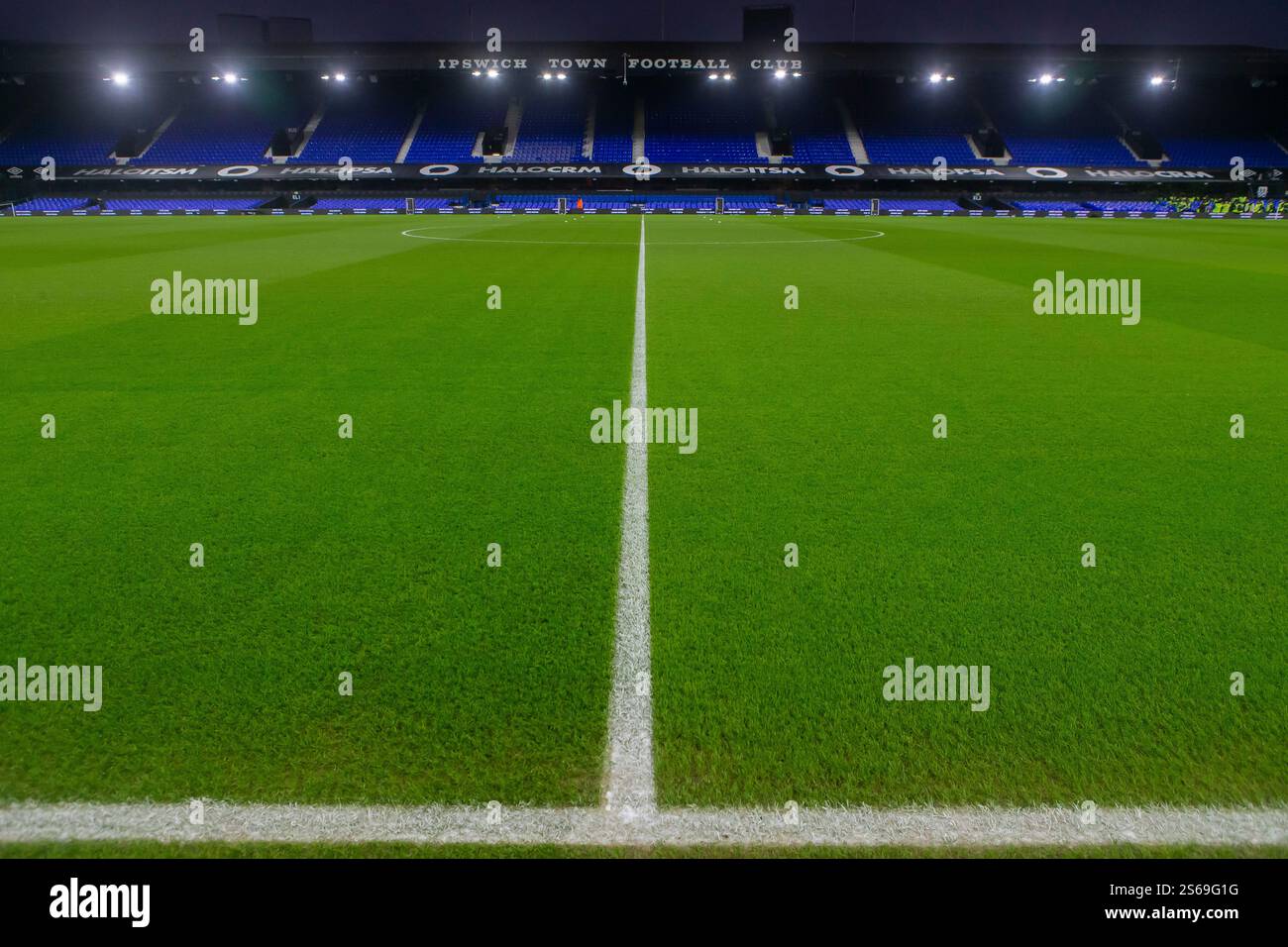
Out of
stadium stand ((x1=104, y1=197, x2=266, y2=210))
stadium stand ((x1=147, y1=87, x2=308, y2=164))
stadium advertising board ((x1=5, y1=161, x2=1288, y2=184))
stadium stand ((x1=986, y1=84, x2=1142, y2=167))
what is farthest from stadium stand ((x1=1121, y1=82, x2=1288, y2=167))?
stadium stand ((x1=147, y1=87, x2=308, y2=164))

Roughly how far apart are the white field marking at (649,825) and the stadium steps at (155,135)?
6057 centimetres

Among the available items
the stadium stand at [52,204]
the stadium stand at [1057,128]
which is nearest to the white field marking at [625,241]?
the stadium stand at [52,204]

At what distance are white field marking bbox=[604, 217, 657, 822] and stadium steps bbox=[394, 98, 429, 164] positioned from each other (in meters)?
53.8

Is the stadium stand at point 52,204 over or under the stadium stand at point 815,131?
under

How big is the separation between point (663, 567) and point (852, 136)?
57793mm

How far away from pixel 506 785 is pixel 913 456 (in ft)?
11.2

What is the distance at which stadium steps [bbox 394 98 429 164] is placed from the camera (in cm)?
5184

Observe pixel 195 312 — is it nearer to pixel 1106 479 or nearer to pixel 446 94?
pixel 1106 479

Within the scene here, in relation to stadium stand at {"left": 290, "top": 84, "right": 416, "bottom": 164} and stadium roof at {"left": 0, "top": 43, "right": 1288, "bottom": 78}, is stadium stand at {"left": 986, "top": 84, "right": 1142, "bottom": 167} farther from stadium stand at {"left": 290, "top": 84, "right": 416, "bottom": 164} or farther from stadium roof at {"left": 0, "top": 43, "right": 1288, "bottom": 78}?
stadium stand at {"left": 290, "top": 84, "right": 416, "bottom": 164}

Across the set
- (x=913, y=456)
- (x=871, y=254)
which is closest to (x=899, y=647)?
(x=913, y=456)

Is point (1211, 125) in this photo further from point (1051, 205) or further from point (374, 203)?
point (374, 203)

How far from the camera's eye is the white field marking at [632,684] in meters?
2.18

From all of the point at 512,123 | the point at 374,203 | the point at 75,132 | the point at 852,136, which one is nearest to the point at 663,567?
the point at 374,203

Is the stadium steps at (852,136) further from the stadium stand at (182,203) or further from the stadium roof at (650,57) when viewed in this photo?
the stadium stand at (182,203)
